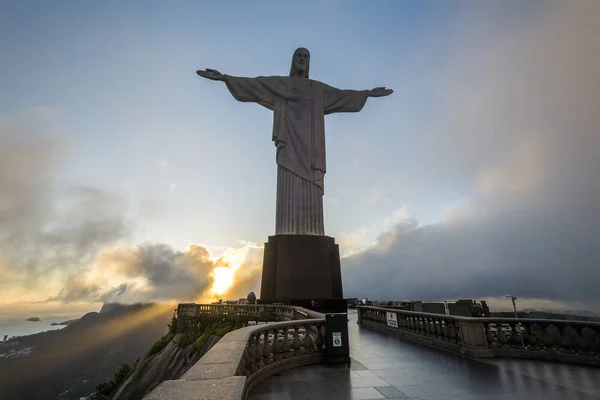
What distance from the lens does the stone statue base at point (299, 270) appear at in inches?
690

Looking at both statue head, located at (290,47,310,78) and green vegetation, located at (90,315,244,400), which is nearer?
green vegetation, located at (90,315,244,400)

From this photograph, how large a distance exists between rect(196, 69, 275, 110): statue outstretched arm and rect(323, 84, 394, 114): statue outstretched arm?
455cm

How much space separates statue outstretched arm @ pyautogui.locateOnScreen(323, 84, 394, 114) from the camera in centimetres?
2353

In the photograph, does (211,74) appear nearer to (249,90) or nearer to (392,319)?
(249,90)

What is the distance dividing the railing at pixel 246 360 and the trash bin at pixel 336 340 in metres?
0.47

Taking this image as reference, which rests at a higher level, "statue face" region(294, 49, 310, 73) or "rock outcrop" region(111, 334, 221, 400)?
"statue face" region(294, 49, 310, 73)

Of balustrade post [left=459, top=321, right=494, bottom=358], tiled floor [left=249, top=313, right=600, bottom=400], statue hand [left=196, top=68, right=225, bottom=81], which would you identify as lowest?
tiled floor [left=249, top=313, right=600, bottom=400]

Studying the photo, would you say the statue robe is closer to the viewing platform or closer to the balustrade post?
the viewing platform

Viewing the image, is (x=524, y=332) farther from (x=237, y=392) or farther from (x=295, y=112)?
(x=295, y=112)

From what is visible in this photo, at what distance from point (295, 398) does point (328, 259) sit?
1409 cm

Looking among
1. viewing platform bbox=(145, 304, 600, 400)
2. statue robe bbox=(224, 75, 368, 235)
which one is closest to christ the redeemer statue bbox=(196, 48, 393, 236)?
statue robe bbox=(224, 75, 368, 235)

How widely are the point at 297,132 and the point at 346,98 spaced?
5.83 meters

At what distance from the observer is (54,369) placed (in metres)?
100

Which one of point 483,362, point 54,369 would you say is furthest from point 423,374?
point 54,369
